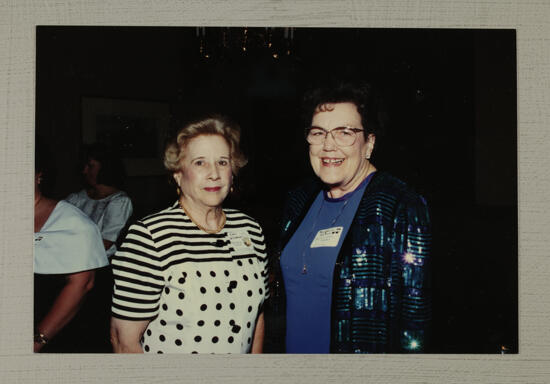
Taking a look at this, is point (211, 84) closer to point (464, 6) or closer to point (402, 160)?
point (402, 160)

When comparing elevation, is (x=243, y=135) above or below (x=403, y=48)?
below

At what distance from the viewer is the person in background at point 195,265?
218 cm

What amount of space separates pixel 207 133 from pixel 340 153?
24.1 inches

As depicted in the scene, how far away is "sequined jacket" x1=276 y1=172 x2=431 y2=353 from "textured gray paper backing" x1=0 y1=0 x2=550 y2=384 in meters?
0.16

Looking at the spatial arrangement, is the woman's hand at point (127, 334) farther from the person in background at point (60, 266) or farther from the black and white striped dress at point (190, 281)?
the person in background at point (60, 266)

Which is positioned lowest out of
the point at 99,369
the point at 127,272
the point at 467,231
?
the point at 99,369

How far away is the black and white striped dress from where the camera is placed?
85.6 inches

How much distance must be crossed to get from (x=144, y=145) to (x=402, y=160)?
1.17m

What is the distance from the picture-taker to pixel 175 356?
228 centimetres

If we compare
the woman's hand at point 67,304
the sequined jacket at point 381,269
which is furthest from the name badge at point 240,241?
the woman's hand at point 67,304

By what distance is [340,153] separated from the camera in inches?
88.0

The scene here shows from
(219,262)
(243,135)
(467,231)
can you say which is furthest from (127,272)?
(467,231)

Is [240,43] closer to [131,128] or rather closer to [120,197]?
[131,128]

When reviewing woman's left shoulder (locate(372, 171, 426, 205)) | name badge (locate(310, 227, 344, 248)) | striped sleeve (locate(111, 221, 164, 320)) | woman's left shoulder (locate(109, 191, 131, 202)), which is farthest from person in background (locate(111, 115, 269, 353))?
woman's left shoulder (locate(372, 171, 426, 205))
